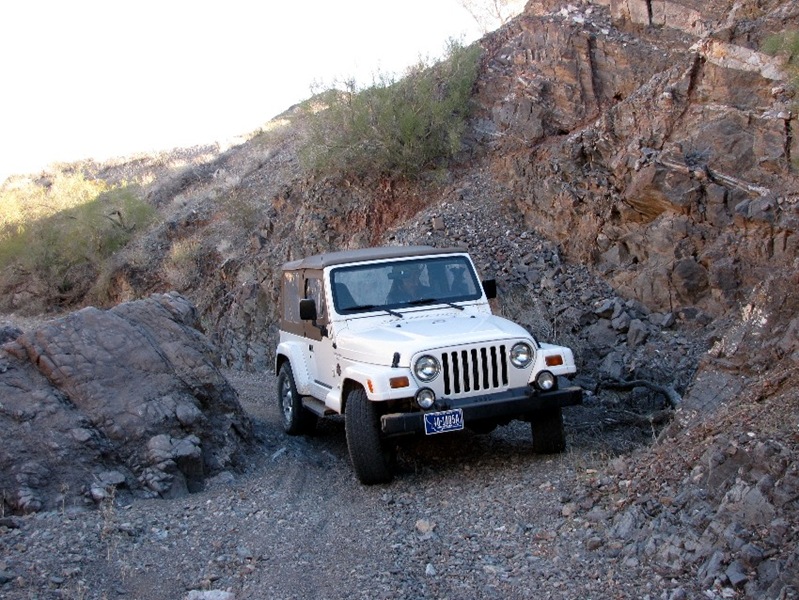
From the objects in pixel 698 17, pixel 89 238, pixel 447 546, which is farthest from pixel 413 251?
pixel 89 238

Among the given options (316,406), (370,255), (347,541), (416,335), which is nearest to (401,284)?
(370,255)

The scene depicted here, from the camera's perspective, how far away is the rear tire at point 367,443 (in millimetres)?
6773

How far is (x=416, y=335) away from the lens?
7.00 m

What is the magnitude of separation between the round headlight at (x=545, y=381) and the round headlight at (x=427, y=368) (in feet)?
2.86

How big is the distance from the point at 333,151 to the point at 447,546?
1315 cm

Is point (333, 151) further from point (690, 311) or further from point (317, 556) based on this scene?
point (317, 556)

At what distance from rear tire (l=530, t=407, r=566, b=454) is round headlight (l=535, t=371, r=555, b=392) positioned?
0.25m

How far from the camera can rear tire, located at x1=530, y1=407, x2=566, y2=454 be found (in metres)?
7.12

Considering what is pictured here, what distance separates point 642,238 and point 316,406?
5.95 meters

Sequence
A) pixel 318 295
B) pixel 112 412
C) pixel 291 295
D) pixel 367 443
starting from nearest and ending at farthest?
pixel 367 443 < pixel 112 412 < pixel 318 295 < pixel 291 295

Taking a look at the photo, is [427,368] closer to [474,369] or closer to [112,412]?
[474,369]

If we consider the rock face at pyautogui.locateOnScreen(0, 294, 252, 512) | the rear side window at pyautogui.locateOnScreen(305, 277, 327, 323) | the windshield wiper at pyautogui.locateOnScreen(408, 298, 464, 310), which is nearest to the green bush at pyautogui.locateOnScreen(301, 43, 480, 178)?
the rear side window at pyautogui.locateOnScreen(305, 277, 327, 323)

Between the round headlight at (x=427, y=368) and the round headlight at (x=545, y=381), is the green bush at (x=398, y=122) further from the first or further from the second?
the round headlight at (x=427, y=368)

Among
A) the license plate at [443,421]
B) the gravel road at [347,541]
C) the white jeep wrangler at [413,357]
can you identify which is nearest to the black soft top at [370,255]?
the white jeep wrangler at [413,357]
